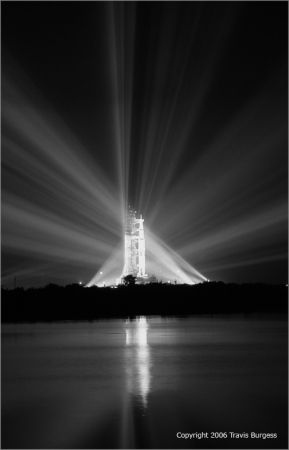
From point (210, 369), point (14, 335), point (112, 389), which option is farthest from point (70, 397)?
point (14, 335)

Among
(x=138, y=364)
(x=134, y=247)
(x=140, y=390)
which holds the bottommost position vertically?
(x=140, y=390)

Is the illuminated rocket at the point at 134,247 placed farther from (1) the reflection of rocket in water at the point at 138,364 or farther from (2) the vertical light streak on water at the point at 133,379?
(2) the vertical light streak on water at the point at 133,379

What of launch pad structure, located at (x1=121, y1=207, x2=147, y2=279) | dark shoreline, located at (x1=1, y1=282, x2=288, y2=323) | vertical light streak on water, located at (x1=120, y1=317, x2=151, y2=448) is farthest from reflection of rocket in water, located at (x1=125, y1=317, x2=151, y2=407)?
launch pad structure, located at (x1=121, y1=207, x2=147, y2=279)

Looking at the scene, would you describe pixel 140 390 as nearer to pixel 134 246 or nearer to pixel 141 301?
pixel 141 301

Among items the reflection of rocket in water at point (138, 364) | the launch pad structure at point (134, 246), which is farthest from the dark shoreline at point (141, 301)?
the reflection of rocket in water at point (138, 364)

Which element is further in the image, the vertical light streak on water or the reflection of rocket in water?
the reflection of rocket in water

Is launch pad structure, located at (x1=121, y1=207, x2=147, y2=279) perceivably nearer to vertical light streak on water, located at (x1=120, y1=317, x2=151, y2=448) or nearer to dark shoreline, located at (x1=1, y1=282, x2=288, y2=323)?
dark shoreline, located at (x1=1, y1=282, x2=288, y2=323)

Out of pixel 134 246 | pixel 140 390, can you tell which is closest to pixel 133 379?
pixel 140 390
